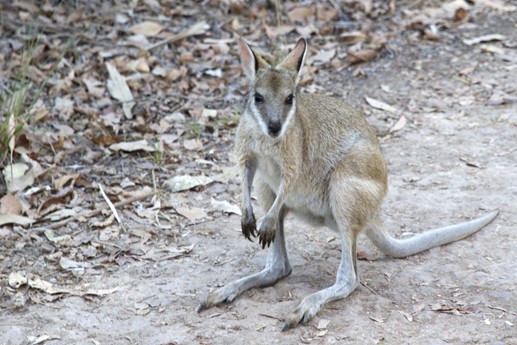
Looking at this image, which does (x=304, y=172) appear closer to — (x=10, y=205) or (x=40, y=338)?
(x=40, y=338)

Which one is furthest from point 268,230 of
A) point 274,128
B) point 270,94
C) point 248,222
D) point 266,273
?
point 270,94

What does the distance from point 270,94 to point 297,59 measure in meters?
0.43

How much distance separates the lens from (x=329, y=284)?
15.3 feet

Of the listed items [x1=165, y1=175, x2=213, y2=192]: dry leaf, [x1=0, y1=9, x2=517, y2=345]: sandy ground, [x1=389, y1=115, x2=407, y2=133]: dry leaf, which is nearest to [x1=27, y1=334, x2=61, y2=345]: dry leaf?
[x1=0, y1=9, x2=517, y2=345]: sandy ground

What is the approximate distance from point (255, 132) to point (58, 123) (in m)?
2.66

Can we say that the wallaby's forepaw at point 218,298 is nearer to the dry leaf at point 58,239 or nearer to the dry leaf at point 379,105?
the dry leaf at point 58,239

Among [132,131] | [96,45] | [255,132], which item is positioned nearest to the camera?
[255,132]

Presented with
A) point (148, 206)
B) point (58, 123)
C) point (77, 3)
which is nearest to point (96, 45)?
point (77, 3)

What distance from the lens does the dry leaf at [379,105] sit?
695 centimetres

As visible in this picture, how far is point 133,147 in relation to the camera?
6211mm

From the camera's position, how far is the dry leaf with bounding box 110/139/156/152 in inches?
244

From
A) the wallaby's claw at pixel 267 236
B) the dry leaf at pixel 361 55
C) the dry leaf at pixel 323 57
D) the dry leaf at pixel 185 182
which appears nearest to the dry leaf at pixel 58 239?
the dry leaf at pixel 185 182

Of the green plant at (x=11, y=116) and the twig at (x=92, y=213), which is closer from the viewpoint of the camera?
the twig at (x=92, y=213)

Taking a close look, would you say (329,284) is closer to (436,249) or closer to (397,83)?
(436,249)
